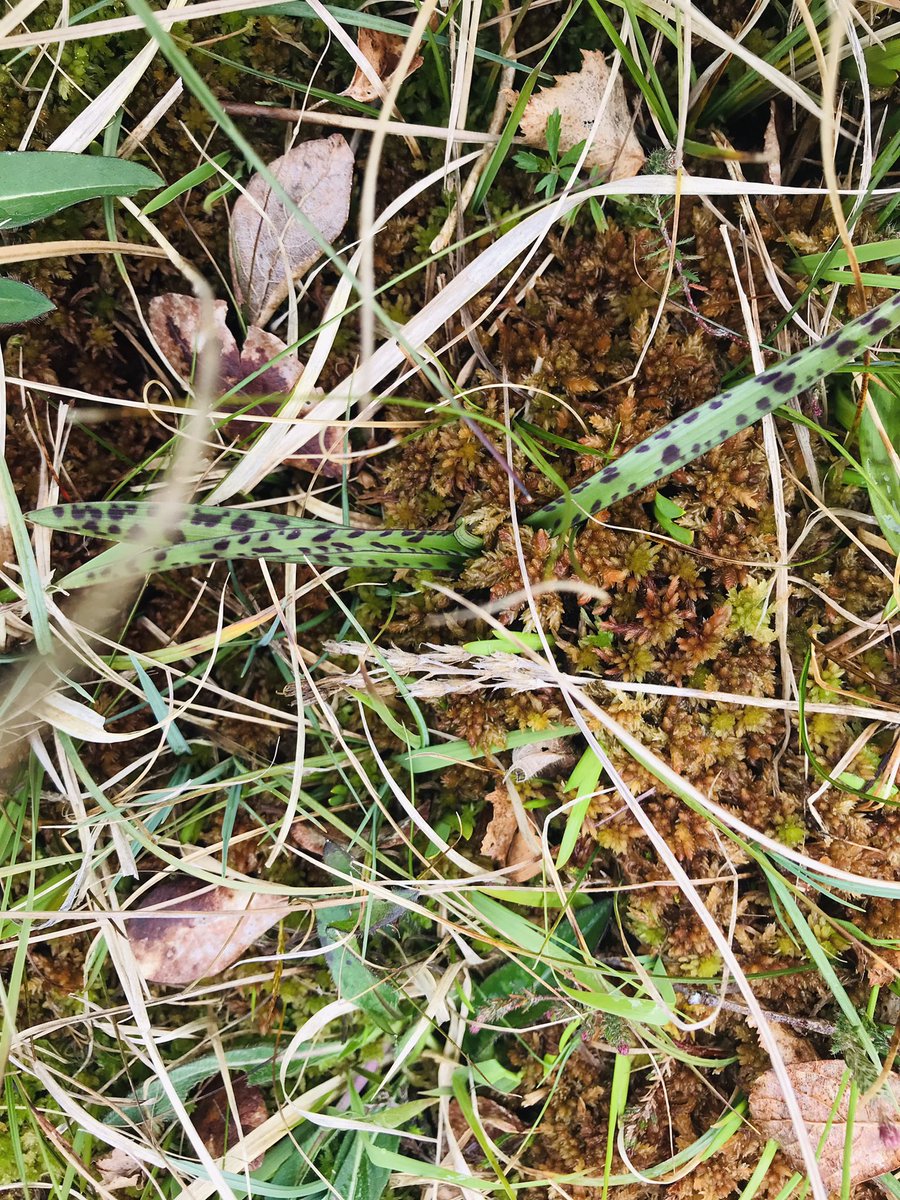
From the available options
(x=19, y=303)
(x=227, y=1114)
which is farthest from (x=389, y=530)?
(x=227, y=1114)

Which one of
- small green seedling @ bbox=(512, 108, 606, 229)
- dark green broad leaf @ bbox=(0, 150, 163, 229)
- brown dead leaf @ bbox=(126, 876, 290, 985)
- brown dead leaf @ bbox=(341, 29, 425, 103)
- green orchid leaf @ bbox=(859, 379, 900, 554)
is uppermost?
brown dead leaf @ bbox=(341, 29, 425, 103)

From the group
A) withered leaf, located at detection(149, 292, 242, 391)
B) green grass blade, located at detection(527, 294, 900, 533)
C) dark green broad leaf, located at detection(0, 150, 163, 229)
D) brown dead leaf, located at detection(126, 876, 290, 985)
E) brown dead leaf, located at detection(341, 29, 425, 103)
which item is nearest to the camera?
green grass blade, located at detection(527, 294, 900, 533)

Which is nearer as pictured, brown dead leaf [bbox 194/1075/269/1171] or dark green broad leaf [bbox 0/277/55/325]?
dark green broad leaf [bbox 0/277/55/325]

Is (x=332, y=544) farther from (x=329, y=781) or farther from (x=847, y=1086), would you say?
(x=847, y=1086)

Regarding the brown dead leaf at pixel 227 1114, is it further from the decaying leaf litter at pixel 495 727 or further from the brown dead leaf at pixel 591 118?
the brown dead leaf at pixel 591 118

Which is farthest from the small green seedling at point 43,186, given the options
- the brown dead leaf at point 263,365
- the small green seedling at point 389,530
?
the small green seedling at point 389,530

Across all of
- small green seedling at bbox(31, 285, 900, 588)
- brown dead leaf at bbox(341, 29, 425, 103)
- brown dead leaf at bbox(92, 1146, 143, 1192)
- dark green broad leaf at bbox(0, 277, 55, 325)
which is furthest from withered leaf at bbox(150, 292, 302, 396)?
brown dead leaf at bbox(92, 1146, 143, 1192)

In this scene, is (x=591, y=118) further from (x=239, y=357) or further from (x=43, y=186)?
(x=43, y=186)

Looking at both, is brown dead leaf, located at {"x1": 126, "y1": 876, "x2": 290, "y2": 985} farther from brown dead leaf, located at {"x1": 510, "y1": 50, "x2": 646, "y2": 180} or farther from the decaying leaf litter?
brown dead leaf, located at {"x1": 510, "y1": 50, "x2": 646, "y2": 180}
